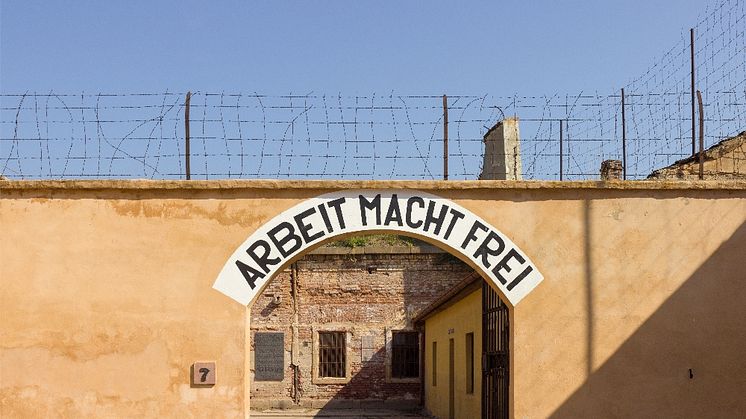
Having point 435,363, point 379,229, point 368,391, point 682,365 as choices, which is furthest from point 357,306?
point 682,365

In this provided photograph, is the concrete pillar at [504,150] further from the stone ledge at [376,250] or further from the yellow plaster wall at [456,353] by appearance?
the stone ledge at [376,250]

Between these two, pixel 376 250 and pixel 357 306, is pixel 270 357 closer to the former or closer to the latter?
pixel 357 306

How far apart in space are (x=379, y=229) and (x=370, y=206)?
27 centimetres

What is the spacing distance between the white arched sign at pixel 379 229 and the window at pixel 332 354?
17.8m

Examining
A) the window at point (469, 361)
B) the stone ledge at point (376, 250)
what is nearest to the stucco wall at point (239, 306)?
the window at point (469, 361)

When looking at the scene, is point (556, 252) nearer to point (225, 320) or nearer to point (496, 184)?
point (496, 184)

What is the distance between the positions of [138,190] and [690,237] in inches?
237

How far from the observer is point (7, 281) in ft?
33.7

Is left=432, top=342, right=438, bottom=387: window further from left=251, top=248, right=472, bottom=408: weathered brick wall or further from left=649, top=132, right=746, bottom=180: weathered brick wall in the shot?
left=649, top=132, right=746, bottom=180: weathered brick wall

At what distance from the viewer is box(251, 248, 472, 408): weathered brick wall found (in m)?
27.8

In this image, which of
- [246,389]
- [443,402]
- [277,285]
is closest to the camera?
[246,389]

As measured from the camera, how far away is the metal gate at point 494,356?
13195 millimetres

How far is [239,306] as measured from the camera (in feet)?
33.6

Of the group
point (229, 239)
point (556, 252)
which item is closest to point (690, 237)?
point (556, 252)
